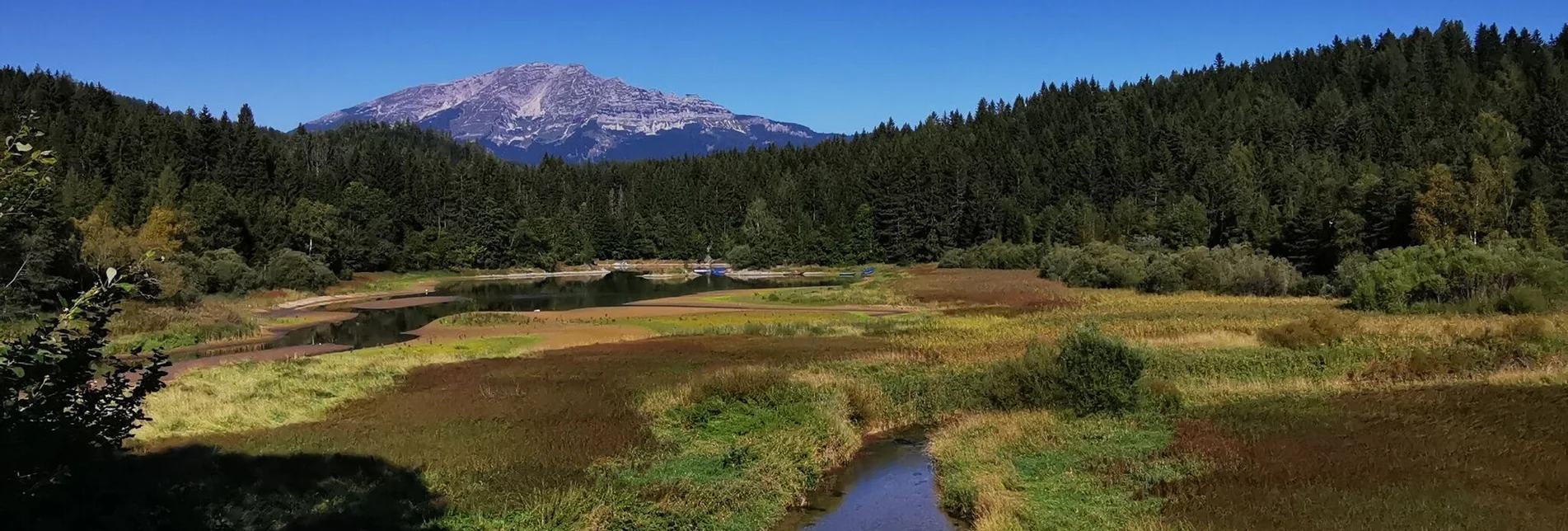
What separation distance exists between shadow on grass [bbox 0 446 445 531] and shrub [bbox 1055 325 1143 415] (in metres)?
16.7

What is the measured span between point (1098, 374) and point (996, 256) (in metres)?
110

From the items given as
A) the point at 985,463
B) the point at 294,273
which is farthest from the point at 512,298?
the point at 985,463

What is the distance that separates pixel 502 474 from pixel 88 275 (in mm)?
68006

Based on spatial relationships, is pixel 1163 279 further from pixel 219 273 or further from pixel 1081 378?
pixel 219 273

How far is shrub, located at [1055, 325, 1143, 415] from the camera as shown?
24047 mm

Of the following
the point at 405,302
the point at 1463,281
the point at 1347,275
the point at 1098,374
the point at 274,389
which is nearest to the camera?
the point at 1098,374

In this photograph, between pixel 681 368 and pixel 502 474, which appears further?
pixel 681 368

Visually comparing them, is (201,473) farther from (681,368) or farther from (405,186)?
(405,186)

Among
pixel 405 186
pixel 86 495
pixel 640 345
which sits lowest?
pixel 640 345

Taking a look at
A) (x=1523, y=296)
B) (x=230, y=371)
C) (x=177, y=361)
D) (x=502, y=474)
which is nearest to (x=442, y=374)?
(x=230, y=371)

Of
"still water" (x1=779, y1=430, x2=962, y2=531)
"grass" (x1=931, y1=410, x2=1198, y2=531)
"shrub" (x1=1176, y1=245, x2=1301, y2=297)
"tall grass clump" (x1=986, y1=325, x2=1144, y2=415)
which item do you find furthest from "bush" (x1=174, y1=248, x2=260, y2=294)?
"shrub" (x1=1176, y1=245, x2=1301, y2=297)

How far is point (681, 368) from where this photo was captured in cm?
3428

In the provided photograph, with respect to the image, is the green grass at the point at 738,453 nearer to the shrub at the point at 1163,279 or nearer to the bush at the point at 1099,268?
the shrub at the point at 1163,279

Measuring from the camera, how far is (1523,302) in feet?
148
